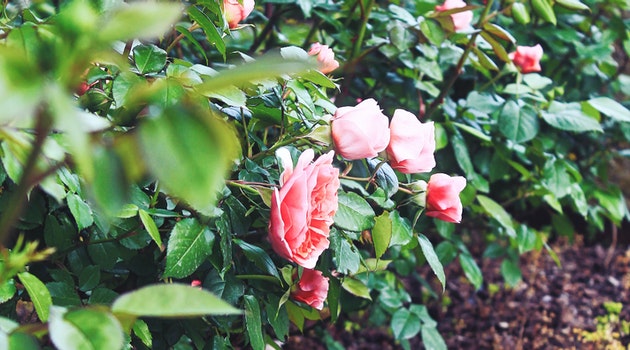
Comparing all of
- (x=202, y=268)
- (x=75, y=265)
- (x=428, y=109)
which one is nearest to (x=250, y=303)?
(x=202, y=268)

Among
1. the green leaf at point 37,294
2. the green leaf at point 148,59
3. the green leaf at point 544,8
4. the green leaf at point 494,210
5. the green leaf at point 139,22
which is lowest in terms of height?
the green leaf at point 494,210

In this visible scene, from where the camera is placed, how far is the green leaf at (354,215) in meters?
0.89

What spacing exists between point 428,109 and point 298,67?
133cm

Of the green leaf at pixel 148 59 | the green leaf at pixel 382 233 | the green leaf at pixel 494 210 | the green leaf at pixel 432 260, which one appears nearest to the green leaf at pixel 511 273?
the green leaf at pixel 494 210

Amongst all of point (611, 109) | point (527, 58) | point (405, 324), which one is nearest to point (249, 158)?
point (405, 324)

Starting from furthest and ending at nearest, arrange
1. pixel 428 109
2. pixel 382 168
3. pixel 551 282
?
pixel 551 282 → pixel 428 109 → pixel 382 168

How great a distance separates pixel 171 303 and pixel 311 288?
583 millimetres

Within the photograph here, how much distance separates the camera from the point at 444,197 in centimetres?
96

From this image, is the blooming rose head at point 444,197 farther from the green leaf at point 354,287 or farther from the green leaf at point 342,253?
the green leaf at point 354,287

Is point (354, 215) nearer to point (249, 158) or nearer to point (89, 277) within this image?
point (249, 158)

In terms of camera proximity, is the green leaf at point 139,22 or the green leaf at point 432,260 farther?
the green leaf at point 432,260

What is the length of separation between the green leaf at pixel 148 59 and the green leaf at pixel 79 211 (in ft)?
0.54

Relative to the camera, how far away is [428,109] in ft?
5.34

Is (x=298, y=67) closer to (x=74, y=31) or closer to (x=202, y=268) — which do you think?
(x=74, y=31)
